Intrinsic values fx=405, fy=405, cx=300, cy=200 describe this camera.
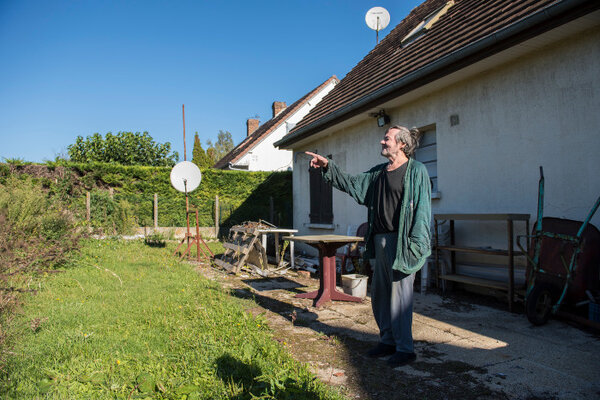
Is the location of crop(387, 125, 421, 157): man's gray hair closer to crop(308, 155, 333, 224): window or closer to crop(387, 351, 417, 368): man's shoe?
crop(387, 351, 417, 368): man's shoe

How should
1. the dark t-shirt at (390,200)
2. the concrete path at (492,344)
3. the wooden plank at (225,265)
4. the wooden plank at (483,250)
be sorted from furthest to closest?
the wooden plank at (225,265) → the wooden plank at (483,250) → the dark t-shirt at (390,200) → the concrete path at (492,344)

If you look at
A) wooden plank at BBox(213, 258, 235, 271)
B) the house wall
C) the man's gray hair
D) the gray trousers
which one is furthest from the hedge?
the man's gray hair

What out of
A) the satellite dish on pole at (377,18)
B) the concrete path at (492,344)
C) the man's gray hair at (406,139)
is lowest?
the concrete path at (492,344)

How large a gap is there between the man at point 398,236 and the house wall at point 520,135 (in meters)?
2.32

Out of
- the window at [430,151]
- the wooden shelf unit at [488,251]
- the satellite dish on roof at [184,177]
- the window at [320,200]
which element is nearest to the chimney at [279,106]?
the window at [320,200]

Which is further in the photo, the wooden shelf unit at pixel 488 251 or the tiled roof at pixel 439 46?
the wooden shelf unit at pixel 488 251

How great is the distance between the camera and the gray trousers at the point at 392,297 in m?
3.12

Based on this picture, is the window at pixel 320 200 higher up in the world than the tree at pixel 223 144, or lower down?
lower down

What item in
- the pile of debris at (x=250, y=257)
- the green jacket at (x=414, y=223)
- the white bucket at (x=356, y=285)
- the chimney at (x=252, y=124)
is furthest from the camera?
the chimney at (x=252, y=124)

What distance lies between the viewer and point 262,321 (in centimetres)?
404

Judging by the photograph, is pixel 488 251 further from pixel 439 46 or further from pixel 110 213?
pixel 110 213

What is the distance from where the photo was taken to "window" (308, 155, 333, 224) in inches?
388

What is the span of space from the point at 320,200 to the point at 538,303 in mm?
6521

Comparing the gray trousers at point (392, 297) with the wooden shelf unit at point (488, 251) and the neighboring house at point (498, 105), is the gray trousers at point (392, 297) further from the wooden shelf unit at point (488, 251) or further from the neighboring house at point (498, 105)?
the neighboring house at point (498, 105)
